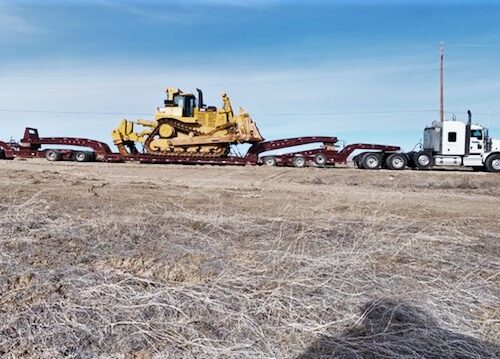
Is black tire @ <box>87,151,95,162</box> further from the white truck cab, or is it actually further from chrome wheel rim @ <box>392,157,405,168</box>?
the white truck cab

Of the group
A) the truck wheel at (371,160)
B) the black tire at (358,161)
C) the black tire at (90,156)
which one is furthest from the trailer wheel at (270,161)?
the black tire at (90,156)

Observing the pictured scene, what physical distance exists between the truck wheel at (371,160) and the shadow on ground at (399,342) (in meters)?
24.5

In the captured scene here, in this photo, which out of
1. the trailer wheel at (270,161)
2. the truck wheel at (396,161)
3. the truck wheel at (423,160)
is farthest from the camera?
the truck wheel at (423,160)

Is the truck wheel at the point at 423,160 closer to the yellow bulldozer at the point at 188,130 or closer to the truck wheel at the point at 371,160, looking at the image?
the truck wheel at the point at 371,160

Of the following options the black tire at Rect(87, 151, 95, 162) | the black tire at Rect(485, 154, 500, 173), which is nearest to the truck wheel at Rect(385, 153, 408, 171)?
the black tire at Rect(485, 154, 500, 173)

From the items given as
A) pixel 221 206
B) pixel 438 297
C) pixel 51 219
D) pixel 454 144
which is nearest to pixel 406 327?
pixel 438 297

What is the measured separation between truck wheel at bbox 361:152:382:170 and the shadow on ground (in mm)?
24530

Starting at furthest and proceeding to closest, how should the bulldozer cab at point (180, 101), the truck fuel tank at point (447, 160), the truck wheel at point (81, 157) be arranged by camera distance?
the bulldozer cab at point (180, 101) < the truck wheel at point (81, 157) < the truck fuel tank at point (447, 160)

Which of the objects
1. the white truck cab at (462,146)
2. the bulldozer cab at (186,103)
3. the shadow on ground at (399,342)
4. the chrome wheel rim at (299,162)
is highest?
the bulldozer cab at (186,103)

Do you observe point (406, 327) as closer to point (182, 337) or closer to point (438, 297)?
point (438, 297)

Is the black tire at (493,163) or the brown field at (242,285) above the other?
the black tire at (493,163)

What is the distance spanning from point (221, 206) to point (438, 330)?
6.74 meters

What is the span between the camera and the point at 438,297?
4.45m

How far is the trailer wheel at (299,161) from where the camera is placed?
90.6ft
